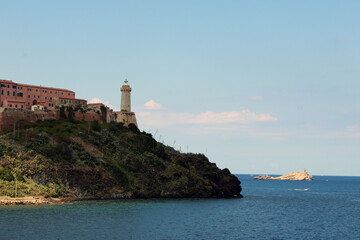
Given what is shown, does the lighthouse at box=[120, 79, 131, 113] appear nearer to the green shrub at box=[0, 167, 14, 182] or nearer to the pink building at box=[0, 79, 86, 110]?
the pink building at box=[0, 79, 86, 110]

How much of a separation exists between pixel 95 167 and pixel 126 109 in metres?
43.3

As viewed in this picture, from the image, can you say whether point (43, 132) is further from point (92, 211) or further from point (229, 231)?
point (229, 231)

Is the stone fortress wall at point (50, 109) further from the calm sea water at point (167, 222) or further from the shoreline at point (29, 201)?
the calm sea water at point (167, 222)

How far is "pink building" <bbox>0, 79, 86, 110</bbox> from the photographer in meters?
128

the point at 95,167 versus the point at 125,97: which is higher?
the point at 125,97

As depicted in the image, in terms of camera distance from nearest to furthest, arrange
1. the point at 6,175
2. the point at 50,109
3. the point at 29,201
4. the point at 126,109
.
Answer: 1. the point at 29,201
2. the point at 6,175
3. the point at 50,109
4. the point at 126,109

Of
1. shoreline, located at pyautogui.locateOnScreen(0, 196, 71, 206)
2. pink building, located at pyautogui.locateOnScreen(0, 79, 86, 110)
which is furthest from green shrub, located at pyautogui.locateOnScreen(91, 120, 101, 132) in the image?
shoreline, located at pyautogui.locateOnScreen(0, 196, 71, 206)

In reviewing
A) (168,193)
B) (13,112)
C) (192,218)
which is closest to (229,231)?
(192,218)

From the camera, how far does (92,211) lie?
85.2 meters

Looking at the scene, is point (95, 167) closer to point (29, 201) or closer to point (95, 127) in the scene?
point (29, 201)

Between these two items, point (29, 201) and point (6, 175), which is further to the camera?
point (6, 175)

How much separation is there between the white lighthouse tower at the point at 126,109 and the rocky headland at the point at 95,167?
6912mm

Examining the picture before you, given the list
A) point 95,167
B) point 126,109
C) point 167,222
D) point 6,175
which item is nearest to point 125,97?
point 126,109

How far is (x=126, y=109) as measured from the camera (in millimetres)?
149375
